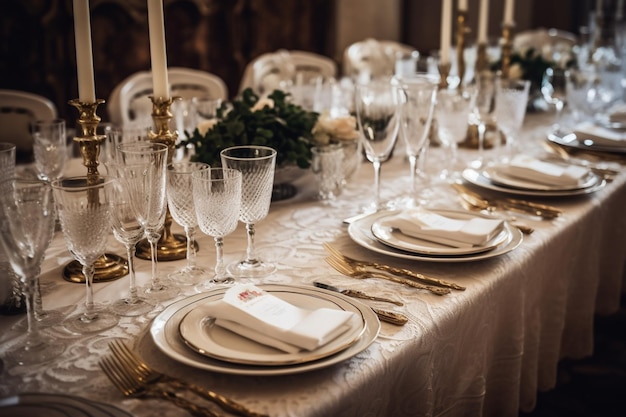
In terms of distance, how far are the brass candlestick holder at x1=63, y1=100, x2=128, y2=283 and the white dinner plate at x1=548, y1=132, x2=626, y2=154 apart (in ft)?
4.59

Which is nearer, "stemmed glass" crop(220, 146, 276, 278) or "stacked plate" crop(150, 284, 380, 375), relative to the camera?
"stacked plate" crop(150, 284, 380, 375)

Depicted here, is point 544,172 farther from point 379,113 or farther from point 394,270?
point 394,270

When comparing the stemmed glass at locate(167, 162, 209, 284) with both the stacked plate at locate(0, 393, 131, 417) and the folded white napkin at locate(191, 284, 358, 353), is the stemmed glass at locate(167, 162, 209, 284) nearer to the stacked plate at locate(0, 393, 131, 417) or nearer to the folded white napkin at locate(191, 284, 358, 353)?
the folded white napkin at locate(191, 284, 358, 353)

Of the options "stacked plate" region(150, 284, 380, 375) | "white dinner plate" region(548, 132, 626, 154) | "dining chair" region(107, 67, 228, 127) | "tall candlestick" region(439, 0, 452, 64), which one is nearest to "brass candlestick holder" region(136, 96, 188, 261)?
"stacked plate" region(150, 284, 380, 375)

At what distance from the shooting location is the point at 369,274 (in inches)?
46.0

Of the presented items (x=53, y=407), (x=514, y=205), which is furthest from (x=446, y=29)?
(x=53, y=407)

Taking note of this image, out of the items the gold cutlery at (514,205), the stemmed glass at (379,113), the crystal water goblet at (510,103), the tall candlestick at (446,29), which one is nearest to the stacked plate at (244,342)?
the stemmed glass at (379,113)

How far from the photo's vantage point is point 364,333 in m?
0.92

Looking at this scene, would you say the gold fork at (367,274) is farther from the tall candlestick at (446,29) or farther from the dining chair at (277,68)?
the dining chair at (277,68)

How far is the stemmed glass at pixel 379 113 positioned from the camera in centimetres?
142

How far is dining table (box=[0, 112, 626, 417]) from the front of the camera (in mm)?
842

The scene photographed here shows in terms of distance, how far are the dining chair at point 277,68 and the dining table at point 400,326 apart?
1.01 m

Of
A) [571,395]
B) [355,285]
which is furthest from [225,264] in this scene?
[571,395]

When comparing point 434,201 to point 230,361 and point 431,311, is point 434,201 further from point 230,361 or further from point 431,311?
point 230,361
